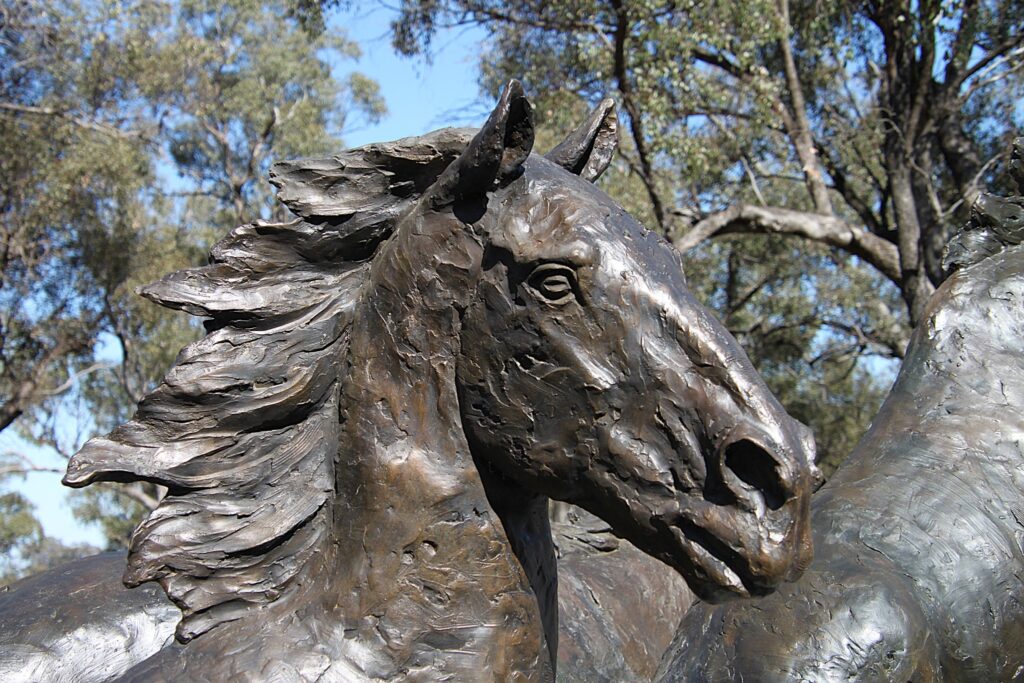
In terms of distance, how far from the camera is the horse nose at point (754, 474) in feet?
5.25

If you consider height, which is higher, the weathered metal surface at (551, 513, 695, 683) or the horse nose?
the horse nose

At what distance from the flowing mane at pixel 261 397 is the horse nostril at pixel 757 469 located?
761 millimetres

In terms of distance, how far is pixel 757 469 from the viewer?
64.5 inches

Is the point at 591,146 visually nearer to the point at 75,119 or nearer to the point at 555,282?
the point at 555,282

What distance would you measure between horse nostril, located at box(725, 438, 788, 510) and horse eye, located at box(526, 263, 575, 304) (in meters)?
0.38

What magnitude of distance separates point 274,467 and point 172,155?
23.3 m

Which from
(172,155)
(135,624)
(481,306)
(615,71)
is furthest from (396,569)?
(172,155)

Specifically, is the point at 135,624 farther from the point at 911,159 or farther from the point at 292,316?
the point at 911,159

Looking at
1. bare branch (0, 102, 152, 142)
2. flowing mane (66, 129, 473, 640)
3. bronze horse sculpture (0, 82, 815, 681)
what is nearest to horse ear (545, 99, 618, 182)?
bronze horse sculpture (0, 82, 815, 681)

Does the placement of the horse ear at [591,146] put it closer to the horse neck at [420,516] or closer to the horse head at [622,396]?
the horse head at [622,396]

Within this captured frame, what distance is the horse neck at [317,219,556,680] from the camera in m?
1.84

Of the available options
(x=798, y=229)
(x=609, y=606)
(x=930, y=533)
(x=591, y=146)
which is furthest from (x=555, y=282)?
(x=798, y=229)

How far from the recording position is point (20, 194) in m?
14.9

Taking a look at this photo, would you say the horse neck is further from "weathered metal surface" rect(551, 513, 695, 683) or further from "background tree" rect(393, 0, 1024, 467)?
"background tree" rect(393, 0, 1024, 467)
